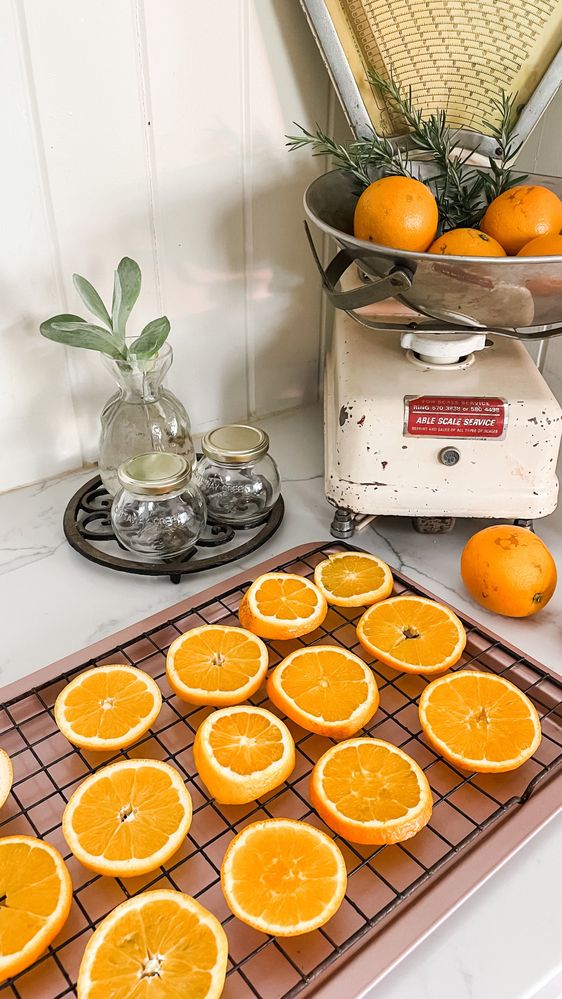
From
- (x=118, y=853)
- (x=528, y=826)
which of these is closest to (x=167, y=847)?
(x=118, y=853)

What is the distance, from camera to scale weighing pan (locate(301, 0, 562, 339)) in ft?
3.15

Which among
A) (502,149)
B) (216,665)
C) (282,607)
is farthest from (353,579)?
(502,149)

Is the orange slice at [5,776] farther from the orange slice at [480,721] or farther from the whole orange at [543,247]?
the whole orange at [543,247]

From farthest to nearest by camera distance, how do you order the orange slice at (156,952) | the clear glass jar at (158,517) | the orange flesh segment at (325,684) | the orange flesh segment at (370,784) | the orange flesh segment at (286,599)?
the clear glass jar at (158,517)
the orange flesh segment at (286,599)
the orange flesh segment at (325,684)
the orange flesh segment at (370,784)
the orange slice at (156,952)

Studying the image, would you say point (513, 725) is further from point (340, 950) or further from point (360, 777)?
point (340, 950)

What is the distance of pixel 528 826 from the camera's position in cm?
69

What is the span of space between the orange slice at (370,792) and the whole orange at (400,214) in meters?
0.51

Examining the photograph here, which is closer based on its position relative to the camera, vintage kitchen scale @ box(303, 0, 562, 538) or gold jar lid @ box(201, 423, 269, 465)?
vintage kitchen scale @ box(303, 0, 562, 538)

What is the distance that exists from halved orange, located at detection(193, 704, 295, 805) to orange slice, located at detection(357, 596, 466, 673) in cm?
15

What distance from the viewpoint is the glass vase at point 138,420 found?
1.06 m

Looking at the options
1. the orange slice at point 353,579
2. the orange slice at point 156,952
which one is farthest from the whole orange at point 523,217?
the orange slice at point 156,952

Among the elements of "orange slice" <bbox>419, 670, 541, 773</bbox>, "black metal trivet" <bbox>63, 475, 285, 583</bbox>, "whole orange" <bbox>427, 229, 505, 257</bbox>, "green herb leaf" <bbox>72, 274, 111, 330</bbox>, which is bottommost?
"black metal trivet" <bbox>63, 475, 285, 583</bbox>

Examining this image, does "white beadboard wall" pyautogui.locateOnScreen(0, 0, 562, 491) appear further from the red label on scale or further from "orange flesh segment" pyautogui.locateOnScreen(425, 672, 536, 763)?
"orange flesh segment" pyautogui.locateOnScreen(425, 672, 536, 763)

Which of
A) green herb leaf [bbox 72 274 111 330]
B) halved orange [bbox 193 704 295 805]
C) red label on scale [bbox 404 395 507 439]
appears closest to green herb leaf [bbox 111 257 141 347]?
green herb leaf [bbox 72 274 111 330]
